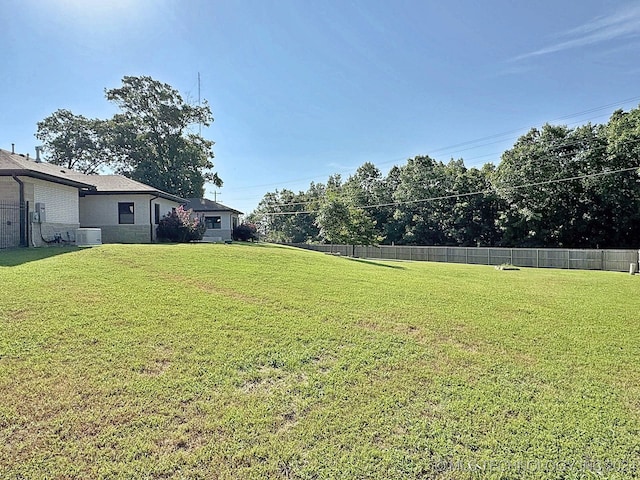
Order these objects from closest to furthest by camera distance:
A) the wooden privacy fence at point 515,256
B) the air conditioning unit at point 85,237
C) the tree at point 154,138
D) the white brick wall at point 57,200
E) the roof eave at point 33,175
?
1. the roof eave at point 33,175
2. the white brick wall at point 57,200
3. the air conditioning unit at point 85,237
4. the wooden privacy fence at point 515,256
5. the tree at point 154,138

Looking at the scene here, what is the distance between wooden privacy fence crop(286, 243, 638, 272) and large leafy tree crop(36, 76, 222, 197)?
14659 millimetres

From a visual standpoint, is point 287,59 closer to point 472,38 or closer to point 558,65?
point 472,38

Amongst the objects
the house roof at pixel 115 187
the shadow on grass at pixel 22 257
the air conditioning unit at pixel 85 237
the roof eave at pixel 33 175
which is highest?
the house roof at pixel 115 187

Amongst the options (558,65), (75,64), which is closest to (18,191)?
(75,64)

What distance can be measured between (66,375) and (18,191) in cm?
1265

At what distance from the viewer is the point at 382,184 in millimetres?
45094

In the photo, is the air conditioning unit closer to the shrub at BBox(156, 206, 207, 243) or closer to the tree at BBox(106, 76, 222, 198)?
the shrub at BBox(156, 206, 207, 243)

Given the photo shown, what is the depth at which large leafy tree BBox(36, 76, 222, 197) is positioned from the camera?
31391 millimetres

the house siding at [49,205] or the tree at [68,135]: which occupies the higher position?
the tree at [68,135]

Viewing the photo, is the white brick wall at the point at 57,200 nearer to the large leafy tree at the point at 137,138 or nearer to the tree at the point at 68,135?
the large leafy tree at the point at 137,138

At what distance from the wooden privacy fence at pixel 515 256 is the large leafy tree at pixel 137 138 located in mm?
14659

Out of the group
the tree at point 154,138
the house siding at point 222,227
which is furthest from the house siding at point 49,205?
the tree at point 154,138

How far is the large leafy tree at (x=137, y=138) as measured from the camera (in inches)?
1236

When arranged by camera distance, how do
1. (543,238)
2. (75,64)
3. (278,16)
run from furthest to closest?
1. (543,238)
2. (75,64)
3. (278,16)
